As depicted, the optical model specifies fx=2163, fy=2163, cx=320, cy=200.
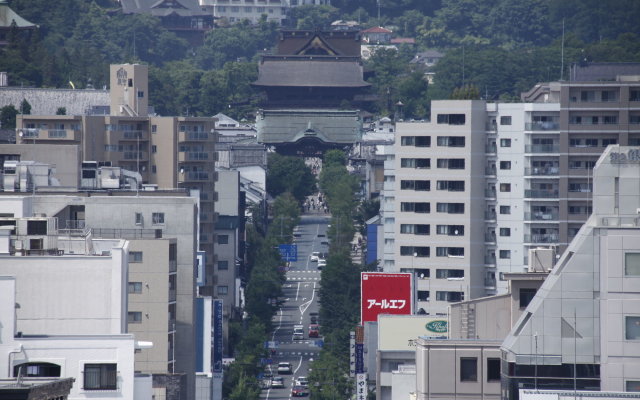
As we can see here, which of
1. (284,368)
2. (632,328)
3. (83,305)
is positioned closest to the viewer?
(632,328)

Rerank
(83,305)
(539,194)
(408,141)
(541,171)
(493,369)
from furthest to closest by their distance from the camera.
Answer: (408,141) < (541,171) < (539,194) < (493,369) < (83,305)

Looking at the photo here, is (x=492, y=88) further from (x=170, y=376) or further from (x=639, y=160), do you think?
(x=639, y=160)

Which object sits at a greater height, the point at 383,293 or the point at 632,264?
the point at 632,264

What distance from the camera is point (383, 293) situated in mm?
70500

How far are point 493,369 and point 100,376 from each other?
7927mm

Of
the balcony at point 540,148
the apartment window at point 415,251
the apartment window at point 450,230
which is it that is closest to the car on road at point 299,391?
the apartment window at point 415,251

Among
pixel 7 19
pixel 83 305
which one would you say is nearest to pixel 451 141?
pixel 83 305

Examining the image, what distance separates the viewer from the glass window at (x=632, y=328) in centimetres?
2766

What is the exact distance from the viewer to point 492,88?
602ft

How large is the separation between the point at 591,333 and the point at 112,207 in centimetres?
2895

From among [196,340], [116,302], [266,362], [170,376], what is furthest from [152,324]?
[266,362]

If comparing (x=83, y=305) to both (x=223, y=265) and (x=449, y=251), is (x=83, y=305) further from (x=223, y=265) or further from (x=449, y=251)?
(x=223, y=265)

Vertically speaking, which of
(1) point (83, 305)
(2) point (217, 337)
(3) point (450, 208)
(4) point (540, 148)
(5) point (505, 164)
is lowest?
(2) point (217, 337)

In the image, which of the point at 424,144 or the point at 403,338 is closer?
the point at 403,338
